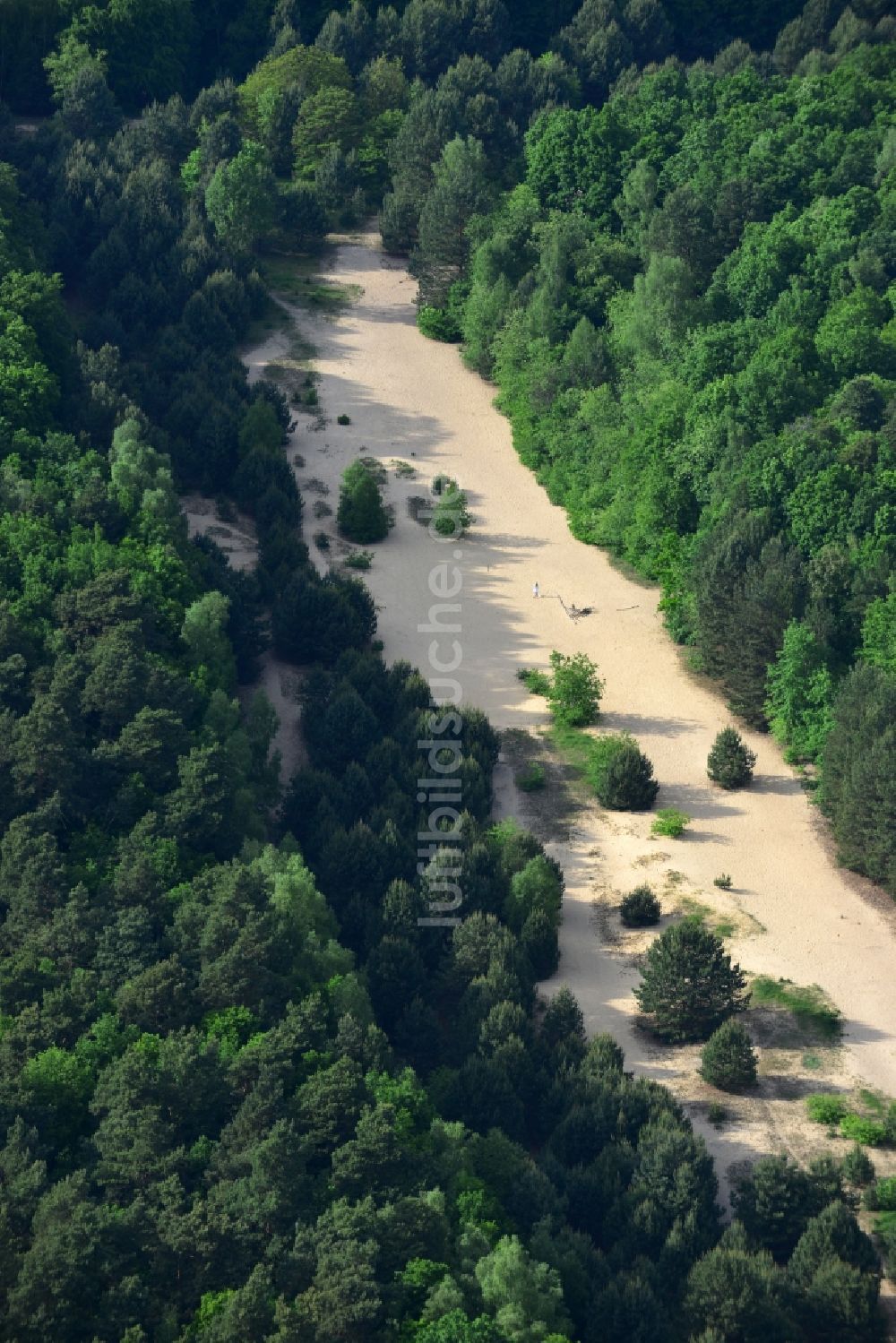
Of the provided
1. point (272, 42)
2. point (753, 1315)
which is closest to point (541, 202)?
point (272, 42)

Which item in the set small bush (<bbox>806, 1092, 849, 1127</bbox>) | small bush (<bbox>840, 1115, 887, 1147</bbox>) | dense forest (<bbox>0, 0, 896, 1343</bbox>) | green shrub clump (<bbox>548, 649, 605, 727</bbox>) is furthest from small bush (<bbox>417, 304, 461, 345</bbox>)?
small bush (<bbox>840, 1115, 887, 1147</bbox>)

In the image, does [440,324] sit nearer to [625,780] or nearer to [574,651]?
[574,651]

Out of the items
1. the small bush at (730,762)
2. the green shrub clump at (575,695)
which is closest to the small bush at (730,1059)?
the small bush at (730,762)

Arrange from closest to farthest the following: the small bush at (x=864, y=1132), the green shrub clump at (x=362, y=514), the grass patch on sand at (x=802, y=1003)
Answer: the small bush at (x=864, y=1132) < the grass patch on sand at (x=802, y=1003) < the green shrub clump at (x=362, y=514)

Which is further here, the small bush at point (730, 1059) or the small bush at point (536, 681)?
the small bush at point (536, 681)

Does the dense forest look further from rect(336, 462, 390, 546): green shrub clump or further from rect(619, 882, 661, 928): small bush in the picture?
rect(619, 882, 661, 928): small bush

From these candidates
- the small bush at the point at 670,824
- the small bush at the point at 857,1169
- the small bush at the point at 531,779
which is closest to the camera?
the small bush at the point at 857,1169

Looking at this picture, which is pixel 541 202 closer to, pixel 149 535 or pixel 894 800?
pixel 149 535

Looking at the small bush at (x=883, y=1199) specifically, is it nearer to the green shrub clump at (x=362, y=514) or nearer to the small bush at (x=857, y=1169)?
the small bush at (x=857, y=1169)
